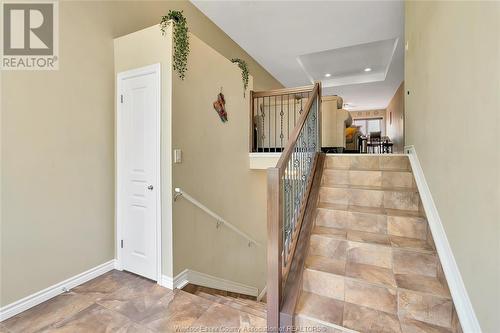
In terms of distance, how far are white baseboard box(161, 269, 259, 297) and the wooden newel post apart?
1095mm

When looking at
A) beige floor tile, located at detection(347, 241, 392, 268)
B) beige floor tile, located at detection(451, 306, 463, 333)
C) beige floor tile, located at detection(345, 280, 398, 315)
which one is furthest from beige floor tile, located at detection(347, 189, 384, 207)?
beige floor tile, located at detection(451, 306, 463, 333)

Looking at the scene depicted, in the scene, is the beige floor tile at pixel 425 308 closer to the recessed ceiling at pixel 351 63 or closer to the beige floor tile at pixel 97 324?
the beige floor tile at pixel 97 324

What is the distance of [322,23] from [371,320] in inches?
175

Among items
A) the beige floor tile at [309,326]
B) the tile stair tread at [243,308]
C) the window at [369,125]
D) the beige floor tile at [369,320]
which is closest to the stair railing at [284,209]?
the beige floor tile at [309,326]

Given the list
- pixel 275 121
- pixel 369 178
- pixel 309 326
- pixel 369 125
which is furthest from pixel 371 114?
pixel 309 326

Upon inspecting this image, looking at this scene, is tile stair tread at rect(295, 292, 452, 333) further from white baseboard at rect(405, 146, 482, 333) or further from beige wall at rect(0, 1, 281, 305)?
beige wall at rect(0, 1, 281, 305)

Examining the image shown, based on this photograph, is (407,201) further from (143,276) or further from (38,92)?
(38,92)

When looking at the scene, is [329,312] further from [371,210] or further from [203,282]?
[203,282]

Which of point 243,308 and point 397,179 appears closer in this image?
point 243,308

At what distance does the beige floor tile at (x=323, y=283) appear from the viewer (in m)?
1.83

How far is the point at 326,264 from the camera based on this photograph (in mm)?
2010

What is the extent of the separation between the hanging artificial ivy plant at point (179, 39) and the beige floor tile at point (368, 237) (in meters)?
2.25

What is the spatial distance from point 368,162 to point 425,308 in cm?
174

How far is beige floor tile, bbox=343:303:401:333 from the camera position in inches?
60.8
